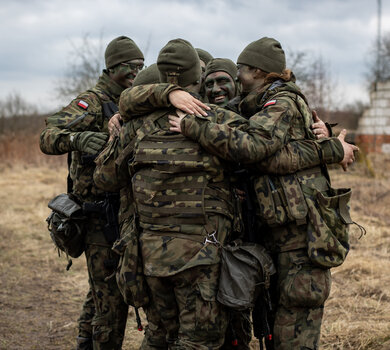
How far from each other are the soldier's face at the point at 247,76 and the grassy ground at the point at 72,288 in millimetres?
2195

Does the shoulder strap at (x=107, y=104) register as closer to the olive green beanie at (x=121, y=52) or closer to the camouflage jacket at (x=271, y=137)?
the olive green beanie at (x=121, y=52)

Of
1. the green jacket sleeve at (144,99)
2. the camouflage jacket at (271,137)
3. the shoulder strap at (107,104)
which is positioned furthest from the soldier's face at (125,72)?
the camouflage jacket at (271,137)

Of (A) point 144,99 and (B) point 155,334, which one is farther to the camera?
(B) point 155,334

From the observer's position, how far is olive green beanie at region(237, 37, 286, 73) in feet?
10.6

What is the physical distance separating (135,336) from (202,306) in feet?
7.33

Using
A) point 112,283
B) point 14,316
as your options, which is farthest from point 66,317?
point 112,283

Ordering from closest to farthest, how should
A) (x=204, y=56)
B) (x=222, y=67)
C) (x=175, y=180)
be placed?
(x=175, y=180) → (x=222, y=67) → (x=204, y=56)

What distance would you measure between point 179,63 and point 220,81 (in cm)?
79

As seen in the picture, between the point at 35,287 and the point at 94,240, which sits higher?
the point at 94,240

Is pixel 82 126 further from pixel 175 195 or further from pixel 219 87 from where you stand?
pixel 175 195

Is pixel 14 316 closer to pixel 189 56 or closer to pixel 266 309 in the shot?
pixel 266 309

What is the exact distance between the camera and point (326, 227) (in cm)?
301

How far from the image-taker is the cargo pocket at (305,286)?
3.03 metres

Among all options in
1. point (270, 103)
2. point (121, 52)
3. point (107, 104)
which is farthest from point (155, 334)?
point (121, 52)
